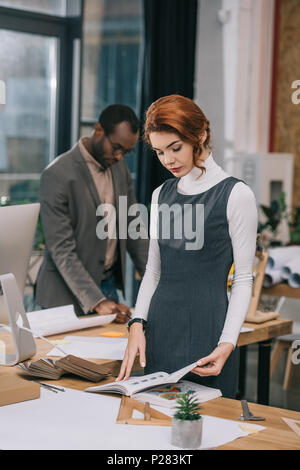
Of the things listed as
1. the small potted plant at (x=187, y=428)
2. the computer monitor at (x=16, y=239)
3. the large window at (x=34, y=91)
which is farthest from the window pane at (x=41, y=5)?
the small potted plant at (x=187, y=428)

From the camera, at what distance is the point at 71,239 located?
302cm

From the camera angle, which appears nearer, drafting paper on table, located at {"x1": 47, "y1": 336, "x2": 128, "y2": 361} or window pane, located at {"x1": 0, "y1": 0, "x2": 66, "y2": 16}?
drafting paper on table, located at {"x1": 47, "y1": 336, "x2": 128, "y2": 361}

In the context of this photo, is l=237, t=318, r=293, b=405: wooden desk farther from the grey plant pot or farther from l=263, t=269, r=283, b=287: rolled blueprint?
the grey plant pot

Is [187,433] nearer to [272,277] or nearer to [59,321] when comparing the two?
[59,321]

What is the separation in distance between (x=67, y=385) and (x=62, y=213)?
1103 mm

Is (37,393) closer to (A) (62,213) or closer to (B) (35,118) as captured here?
(A) (62,213)

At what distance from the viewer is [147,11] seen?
5.73 meters

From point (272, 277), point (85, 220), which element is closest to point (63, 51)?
point (272, 277)

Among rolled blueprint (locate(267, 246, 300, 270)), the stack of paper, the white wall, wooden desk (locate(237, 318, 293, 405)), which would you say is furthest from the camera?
the white wall

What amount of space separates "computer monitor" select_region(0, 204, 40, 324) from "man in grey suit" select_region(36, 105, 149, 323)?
0.58 meters

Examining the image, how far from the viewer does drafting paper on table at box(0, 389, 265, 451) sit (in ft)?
5.16

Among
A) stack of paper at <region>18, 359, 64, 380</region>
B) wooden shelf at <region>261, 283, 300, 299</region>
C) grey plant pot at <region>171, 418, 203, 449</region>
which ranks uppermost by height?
grey plant pot at <region>171, 418, 203, 449</region>

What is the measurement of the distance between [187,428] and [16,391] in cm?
56

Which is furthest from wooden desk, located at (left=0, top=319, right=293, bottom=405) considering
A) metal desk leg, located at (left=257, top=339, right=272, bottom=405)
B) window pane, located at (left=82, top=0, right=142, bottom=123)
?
window pane, located at (left=82, top=0, right=142, bottom=123)
